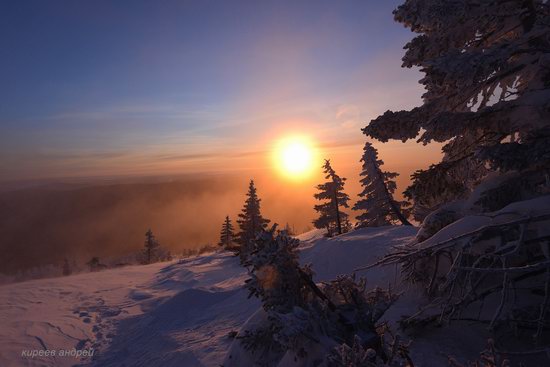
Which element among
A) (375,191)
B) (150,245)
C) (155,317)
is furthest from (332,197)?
(150,245)

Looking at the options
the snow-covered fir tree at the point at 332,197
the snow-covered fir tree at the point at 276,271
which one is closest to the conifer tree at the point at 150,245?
the snow-covered fir tree at the point at 332,197

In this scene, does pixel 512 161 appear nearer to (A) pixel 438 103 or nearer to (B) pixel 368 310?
(A) pixel 438 103

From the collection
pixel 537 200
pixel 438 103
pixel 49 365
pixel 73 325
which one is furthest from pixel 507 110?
pixel 73 325

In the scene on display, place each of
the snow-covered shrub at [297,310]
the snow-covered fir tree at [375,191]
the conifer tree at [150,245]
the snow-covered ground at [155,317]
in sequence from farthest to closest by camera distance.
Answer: the conifer tree at [150,245], the snow-covered fir tree at [375,191], the snow-covered ground at [155,317], the snow-covered shrub at [297,310]

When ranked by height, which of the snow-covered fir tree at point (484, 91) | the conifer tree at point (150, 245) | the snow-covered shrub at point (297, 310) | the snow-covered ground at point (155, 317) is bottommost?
the conifer tree at point (150, 245)

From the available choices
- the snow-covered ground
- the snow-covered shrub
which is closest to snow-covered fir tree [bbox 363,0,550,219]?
the snow-covered shrub

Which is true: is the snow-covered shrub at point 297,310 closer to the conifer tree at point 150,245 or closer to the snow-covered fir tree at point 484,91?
the snow-covered fir tree at point 484,91

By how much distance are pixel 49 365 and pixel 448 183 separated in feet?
40.9

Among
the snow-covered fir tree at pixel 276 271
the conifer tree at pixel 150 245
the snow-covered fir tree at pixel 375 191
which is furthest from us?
the conifer tree at pixel 150 245

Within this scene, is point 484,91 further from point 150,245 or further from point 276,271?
point 150,245

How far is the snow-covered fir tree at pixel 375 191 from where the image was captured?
2855cm

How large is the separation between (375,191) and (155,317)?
67.8ft

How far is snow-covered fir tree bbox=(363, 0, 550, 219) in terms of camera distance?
5648 mm

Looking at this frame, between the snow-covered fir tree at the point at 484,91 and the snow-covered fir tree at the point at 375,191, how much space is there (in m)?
21.0
